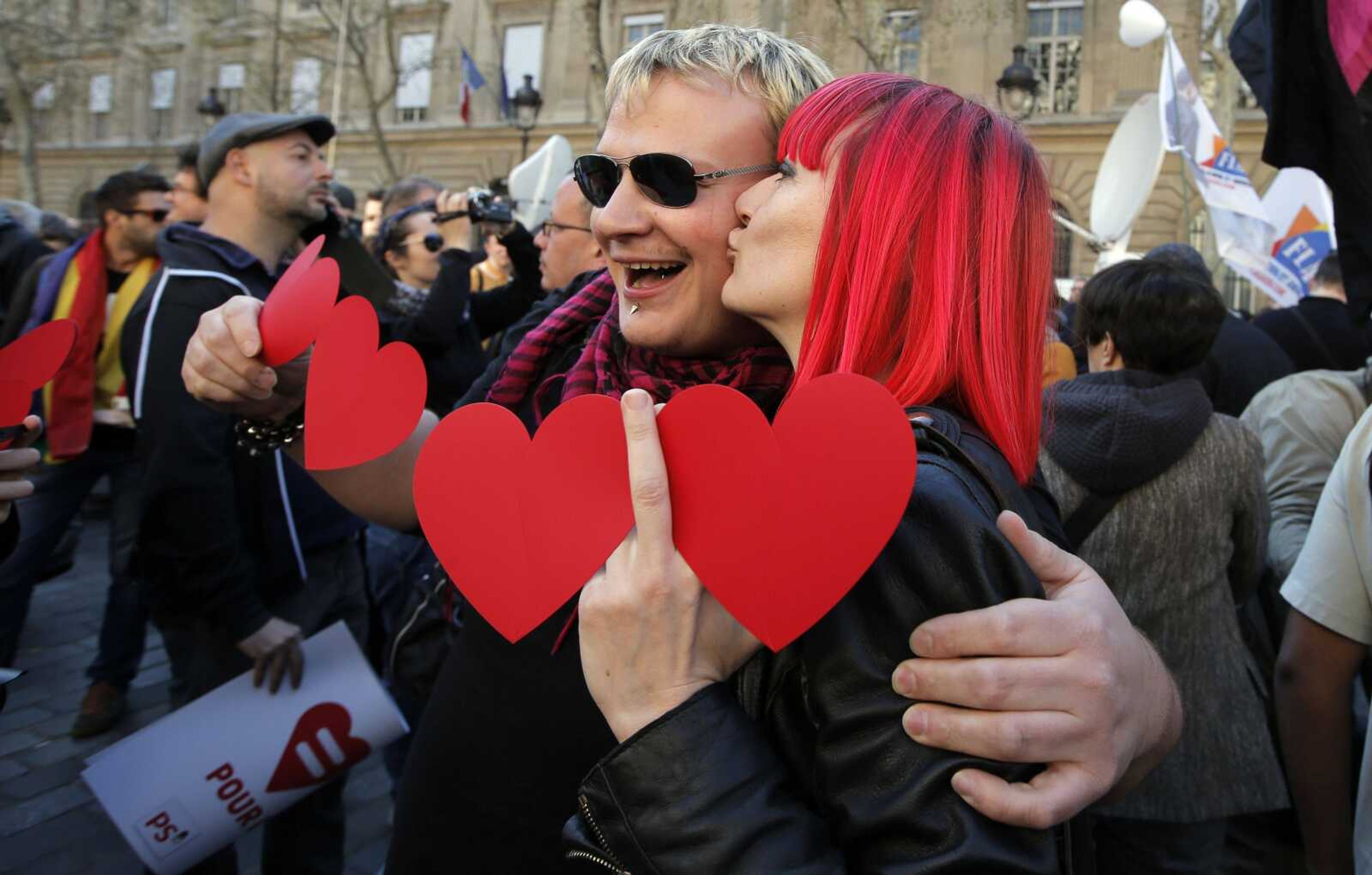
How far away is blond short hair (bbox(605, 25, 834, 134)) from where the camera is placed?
138 cm

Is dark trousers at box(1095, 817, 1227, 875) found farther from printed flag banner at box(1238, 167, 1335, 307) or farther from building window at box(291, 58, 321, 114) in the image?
building window at box(291, 58, 321, 114)

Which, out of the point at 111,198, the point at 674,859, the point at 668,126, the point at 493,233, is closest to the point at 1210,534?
the point at 668,126

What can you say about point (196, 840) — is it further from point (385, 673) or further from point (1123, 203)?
point (1123, 203)

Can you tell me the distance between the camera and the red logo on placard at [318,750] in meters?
2.20

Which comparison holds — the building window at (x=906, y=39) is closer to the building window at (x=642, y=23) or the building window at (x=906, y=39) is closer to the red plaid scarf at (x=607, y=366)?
the building window at (x=642, y=23)

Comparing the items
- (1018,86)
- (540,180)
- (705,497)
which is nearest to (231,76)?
(1018,86)

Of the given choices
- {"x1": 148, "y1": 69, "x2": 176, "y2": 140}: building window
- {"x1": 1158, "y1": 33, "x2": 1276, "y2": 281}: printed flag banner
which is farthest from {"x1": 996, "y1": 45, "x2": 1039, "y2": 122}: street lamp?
{"x1": 148, "y1": 69, "x2": 176, "y2": 140}: building window

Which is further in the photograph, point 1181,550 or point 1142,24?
point 1142,24

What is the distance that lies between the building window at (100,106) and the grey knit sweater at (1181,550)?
1351 inches

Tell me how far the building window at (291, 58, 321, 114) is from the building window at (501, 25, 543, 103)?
4.82 meters

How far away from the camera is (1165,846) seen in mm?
2158

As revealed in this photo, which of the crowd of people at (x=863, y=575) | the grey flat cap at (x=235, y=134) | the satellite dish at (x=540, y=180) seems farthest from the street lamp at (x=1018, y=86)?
the grey flat cap at (x=235, y=134)

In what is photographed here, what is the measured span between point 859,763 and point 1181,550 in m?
1.68

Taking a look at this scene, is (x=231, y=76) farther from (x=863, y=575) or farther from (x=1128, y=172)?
(x=863, y=575)
